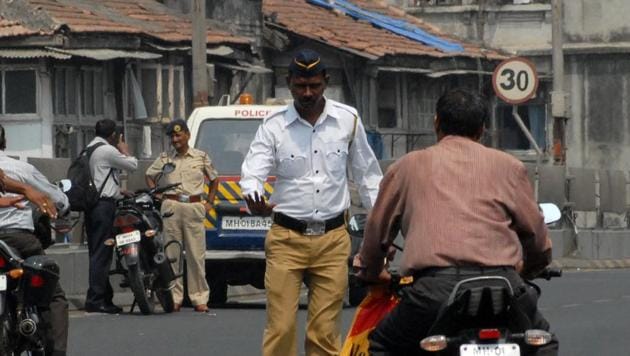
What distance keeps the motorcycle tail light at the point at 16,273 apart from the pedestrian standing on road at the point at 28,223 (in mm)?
300

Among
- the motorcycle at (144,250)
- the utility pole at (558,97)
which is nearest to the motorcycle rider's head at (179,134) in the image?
the motorcycle at (144,250)

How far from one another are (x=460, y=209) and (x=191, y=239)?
1138cm

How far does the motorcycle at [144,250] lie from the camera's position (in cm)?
1898

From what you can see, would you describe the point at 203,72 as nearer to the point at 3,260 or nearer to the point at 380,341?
the point at 3,260

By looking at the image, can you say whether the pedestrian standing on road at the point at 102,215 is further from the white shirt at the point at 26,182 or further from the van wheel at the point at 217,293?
the white shirt at the point at 26,182

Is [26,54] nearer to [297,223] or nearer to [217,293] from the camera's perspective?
[217,293]

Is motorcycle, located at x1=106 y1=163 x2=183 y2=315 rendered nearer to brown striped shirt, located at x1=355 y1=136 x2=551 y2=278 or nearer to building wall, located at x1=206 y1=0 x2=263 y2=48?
brown striped shirt, located at x1=355 y1=136 x2=551 y2=278

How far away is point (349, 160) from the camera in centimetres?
1102

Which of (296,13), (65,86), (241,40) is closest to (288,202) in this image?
(65,86)

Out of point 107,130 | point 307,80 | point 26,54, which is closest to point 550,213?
point 307,80

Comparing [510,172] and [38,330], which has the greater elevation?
[510,172]

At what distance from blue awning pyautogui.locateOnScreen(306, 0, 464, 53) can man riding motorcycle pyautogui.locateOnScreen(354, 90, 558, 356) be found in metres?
32.2

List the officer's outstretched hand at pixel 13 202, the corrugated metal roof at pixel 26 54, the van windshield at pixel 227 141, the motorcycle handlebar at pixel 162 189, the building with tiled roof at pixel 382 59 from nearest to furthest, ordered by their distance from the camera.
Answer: the officer's outstretched hand at pixel 13 202
the motorcycle handlebar at pixel 162 189
the van windshield at pixel 227 141
the corrugated metal roof at pixel 26 54
the building with tiled roof at pixel 382 59

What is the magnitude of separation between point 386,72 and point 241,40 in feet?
28.3
